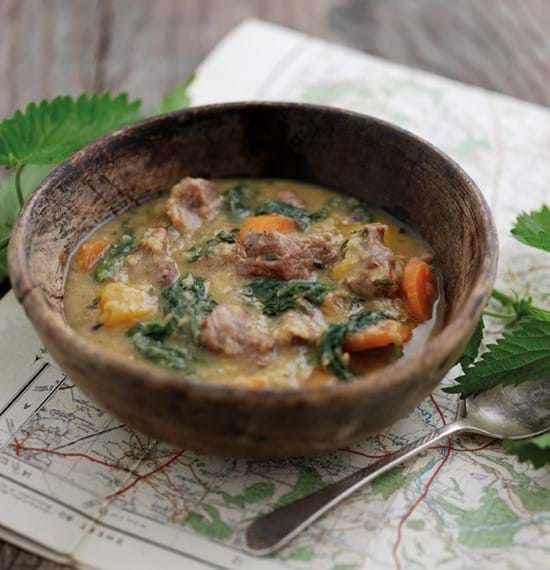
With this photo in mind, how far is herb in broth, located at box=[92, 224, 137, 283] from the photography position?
12.2 ft

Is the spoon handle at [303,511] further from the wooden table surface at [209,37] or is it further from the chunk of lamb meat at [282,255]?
the wooden table surface at [209,37]

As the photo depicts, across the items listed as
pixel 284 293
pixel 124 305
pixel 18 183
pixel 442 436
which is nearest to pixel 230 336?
pixel 284 293

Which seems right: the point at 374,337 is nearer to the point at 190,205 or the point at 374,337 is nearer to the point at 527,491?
the point at 527,491

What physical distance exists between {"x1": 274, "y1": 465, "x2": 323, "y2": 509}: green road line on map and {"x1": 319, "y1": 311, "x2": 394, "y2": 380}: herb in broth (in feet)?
1.30

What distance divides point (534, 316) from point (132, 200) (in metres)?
1.98

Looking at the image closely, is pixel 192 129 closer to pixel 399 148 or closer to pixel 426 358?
pixel 399 148

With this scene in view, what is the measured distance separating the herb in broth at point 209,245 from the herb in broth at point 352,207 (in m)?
0.56

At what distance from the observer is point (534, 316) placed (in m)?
3.89

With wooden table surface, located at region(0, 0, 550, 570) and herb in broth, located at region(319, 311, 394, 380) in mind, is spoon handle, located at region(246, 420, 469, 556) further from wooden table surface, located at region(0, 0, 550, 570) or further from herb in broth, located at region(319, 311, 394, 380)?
wooden table surface, located at region(0, 0, 550, 570)

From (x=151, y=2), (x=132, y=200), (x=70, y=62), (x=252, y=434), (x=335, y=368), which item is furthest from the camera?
(x=151, y=2)

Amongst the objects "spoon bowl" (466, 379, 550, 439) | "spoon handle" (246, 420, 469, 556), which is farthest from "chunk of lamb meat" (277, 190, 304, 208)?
"spoon handle" (246, 420, 469, 556)

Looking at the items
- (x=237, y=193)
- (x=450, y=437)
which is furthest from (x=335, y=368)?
(x=237, y=193)

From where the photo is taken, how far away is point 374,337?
3270 millimetres

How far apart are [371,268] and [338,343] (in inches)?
17.6
